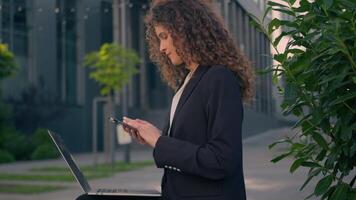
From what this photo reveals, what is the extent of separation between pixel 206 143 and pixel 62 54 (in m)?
31.3

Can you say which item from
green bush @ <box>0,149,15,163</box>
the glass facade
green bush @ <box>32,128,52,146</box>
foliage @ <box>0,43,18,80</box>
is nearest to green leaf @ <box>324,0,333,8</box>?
foliage @ <box>0,43,18,80</box>

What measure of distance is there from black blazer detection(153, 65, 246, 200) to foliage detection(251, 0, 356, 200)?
0.73m

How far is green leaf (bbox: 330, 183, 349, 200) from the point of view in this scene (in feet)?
9.57

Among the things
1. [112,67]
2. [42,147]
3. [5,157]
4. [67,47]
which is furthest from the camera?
[67,47]

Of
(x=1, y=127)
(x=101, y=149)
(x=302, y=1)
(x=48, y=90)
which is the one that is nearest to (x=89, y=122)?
(x=101, y=149)

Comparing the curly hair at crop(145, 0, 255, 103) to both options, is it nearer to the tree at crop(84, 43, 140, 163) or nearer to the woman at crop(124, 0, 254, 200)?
the woman at crop(124, 0, 254, 200)

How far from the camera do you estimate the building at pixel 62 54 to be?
2942cm

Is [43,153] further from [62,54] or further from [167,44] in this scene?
[167,44]

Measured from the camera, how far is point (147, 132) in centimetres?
227

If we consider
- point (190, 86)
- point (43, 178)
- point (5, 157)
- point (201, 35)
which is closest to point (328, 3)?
point (201, 35)

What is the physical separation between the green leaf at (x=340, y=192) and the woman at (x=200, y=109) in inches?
30.2

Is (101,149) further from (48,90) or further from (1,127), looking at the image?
(1,127)

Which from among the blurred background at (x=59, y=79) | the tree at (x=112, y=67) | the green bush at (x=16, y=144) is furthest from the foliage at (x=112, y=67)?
the green bush at (x=16, y=144)

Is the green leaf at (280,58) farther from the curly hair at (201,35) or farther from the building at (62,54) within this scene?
the building at (62,54)
